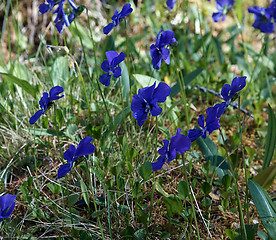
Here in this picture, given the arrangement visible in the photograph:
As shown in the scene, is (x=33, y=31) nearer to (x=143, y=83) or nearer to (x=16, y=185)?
(x=143, y=83)

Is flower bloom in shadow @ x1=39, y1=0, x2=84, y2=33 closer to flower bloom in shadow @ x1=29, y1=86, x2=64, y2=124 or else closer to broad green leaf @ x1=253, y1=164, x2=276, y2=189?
flower bloom in shadow @ x1=29, y1=86, x2=64, y2=124

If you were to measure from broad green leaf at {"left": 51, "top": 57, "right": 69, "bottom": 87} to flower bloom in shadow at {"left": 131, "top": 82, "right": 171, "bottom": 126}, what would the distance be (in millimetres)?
1111

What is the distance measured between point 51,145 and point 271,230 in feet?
3.40

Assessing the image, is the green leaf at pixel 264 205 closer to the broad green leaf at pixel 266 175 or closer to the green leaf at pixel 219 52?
the broad green leaf at pixel 266 175

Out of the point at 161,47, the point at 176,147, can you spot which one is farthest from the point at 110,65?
the point at 176,147

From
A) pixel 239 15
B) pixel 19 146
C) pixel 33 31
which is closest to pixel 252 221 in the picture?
pixel 19 146

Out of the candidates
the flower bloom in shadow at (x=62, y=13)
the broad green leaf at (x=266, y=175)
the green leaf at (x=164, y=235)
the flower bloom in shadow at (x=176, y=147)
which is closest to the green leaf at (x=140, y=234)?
the green leaf at (x=164, y=235)

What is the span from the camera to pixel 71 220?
1.27 metres

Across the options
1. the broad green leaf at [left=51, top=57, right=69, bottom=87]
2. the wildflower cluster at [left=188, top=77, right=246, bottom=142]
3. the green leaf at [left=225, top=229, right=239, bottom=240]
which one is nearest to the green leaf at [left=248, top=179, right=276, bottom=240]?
the green leaf at [left=225, top=229, right=239, bottom=240]

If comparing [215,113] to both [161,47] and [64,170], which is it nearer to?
[161,47]

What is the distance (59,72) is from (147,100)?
4.05 feet

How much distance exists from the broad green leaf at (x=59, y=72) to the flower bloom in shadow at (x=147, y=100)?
1111mm

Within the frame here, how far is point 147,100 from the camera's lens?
1.07 m

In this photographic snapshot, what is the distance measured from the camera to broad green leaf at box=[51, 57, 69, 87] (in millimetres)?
2121
